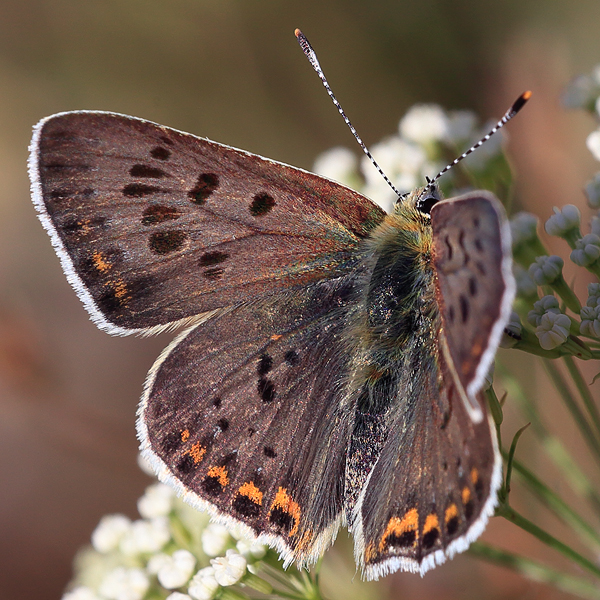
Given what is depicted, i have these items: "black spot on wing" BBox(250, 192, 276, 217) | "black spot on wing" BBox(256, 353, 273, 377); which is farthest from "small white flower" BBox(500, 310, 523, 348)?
"black spot on wing" BBox(250, 192, 276, 217)

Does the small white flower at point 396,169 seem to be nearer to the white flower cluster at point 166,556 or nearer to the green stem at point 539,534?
the green stem at point 539,534

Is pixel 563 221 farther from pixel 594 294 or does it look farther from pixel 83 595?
pixel 83 595

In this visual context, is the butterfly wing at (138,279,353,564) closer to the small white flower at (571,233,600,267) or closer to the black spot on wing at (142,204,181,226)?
the black spot on wing at (142,204,181,226)

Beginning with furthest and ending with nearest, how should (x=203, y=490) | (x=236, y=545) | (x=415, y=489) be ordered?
→ 1. (x=236, y=545)
2. (x=203, y=490)
3. (x=415, y=489)

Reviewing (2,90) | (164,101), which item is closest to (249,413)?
(164,101)

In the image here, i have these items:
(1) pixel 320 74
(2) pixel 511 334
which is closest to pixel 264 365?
(2) pixel 511 334

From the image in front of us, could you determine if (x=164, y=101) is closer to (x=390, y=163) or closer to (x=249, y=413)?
(x=390, y=163)
